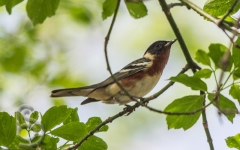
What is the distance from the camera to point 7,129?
260 centimetres

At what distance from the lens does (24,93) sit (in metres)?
6.46

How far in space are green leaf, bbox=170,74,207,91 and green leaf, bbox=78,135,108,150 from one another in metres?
0.85

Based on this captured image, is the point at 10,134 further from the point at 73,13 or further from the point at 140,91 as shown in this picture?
the point at 73,13

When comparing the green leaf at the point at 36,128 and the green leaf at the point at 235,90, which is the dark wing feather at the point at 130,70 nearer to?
the green leaf at the point at 36,128

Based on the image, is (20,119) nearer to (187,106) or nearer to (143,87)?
(187,106)

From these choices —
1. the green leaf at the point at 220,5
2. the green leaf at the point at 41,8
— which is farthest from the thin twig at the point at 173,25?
the green leaf at the point at 41,8

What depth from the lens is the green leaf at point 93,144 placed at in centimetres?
298

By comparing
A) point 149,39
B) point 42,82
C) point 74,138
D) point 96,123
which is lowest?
point 74,138

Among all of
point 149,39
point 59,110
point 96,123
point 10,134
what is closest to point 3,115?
point 10,134

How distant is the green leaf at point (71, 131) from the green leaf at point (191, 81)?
2.47ft

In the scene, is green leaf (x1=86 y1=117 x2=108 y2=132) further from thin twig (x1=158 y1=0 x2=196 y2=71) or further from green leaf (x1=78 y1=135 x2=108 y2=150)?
thin twig (x1=158 y1=0 x2=196 y2=71)

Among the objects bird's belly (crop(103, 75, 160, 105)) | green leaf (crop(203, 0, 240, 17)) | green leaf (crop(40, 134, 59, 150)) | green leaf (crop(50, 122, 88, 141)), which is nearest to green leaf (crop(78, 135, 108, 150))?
green leaf (crop(50, 122, 88, 141))

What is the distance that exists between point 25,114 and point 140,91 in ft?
7.10

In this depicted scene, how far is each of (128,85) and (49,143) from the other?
2.49m
